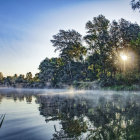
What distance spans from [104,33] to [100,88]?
51.1 ft

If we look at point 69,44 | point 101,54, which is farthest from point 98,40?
point 69,44

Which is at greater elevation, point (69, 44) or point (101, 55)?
point (69, 44)

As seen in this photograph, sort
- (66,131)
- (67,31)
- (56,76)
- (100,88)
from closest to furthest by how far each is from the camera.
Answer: (66,131) → (100,88) → (67,31) → (56,76)

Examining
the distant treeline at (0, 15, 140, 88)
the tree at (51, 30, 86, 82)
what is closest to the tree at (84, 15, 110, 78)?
the distant treeline at (0, 15, 140, 88)

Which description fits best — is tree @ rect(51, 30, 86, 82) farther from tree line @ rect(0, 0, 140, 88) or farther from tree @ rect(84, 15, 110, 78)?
tree @ rect(84, 15, 110, 78)

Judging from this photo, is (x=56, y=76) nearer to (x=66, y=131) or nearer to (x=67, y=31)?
(x=67, y=31)

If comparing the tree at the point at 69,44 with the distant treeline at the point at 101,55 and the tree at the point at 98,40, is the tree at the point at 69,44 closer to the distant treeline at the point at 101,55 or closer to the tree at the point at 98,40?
the distant treeline at the point at 101,55

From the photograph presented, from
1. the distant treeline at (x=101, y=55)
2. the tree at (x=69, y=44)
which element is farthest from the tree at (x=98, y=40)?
the tree at (x=69, y=44)

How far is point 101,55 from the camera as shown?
169 feet

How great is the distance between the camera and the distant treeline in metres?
38.8

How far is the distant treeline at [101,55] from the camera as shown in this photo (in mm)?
38750

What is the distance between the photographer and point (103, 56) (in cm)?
5106

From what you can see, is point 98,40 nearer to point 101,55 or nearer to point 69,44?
point 101,55

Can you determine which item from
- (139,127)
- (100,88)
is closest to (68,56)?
(100,88)
